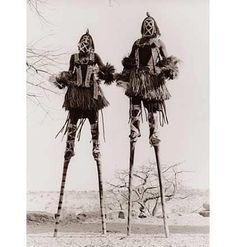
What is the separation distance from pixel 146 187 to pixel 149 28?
481 mm

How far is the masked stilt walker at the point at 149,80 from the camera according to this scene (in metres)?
1.44

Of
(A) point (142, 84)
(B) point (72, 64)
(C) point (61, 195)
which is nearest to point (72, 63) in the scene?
(B) point (72, 64)

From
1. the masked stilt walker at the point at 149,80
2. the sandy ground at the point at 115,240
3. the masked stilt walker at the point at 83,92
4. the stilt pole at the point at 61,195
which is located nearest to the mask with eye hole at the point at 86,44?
the masked stilt walker at the point at 83,92

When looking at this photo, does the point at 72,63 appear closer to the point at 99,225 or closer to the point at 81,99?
the point at 81,99

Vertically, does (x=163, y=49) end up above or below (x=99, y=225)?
above

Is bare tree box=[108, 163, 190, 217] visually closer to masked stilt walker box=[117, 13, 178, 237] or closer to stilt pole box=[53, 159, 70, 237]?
masked stilt walker box=[117, 13, 178, 237]

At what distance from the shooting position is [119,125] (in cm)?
145

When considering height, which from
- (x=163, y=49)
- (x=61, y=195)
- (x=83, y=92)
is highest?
(x=163, y=49)

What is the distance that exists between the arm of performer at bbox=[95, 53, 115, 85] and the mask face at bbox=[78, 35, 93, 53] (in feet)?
0.10

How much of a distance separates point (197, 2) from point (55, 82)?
497 millimetres

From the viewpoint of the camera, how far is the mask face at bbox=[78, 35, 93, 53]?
57.0 inches

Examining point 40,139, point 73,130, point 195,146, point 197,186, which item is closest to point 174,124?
point 195,146
